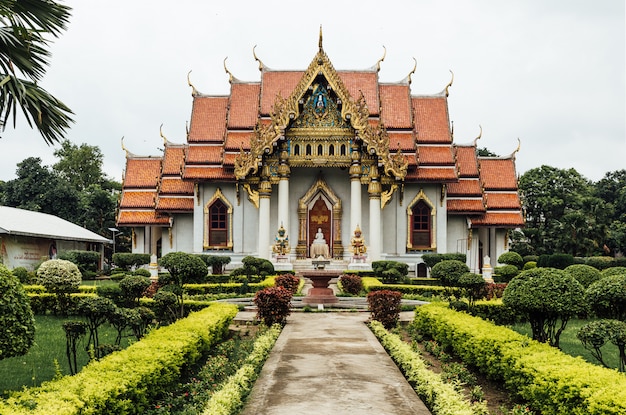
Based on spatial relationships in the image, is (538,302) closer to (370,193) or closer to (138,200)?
(370,193)

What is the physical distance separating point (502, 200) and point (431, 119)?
17.4 feet

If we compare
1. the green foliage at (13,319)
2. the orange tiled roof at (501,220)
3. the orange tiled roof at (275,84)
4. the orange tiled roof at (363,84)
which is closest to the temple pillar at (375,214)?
the orange tiled roof at (363,84)

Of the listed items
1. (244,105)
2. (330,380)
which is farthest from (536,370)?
(244,105)

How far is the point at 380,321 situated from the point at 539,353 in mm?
6623

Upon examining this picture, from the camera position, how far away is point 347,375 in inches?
387

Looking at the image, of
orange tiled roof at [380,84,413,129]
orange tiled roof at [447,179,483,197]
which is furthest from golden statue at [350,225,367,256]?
orange tiled roof at [380,84,413,129]

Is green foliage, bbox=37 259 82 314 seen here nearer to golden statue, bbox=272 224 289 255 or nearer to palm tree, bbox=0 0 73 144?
palm tree, bbox=0 0 73 144

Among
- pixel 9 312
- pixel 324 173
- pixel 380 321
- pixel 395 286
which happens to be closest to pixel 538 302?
pixel 380 321

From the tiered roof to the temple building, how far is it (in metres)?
0.06

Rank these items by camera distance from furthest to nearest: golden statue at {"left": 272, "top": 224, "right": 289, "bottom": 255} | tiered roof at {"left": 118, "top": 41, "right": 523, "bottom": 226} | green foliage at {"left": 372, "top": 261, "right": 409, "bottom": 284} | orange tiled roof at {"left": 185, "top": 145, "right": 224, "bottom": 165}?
orange tiled roof at {"left": 185, "top": 145, "right": 224, "bottom": 165} < tiered roof at {"left": 118, "top": 41, "right": 523, "bottom": 226} < golden statue at {"left": 272, "top": 224, "right": 289, "bottom": 255} < green foliage at {"left": 372, "top": 261, "right": 409, "bottom": 284}

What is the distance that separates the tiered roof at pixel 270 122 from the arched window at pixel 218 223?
42.6 inches

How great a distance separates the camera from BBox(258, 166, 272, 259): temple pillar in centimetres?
3095

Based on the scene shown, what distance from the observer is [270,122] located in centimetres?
3269

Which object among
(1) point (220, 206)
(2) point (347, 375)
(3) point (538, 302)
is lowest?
(2) point (347, 375)
